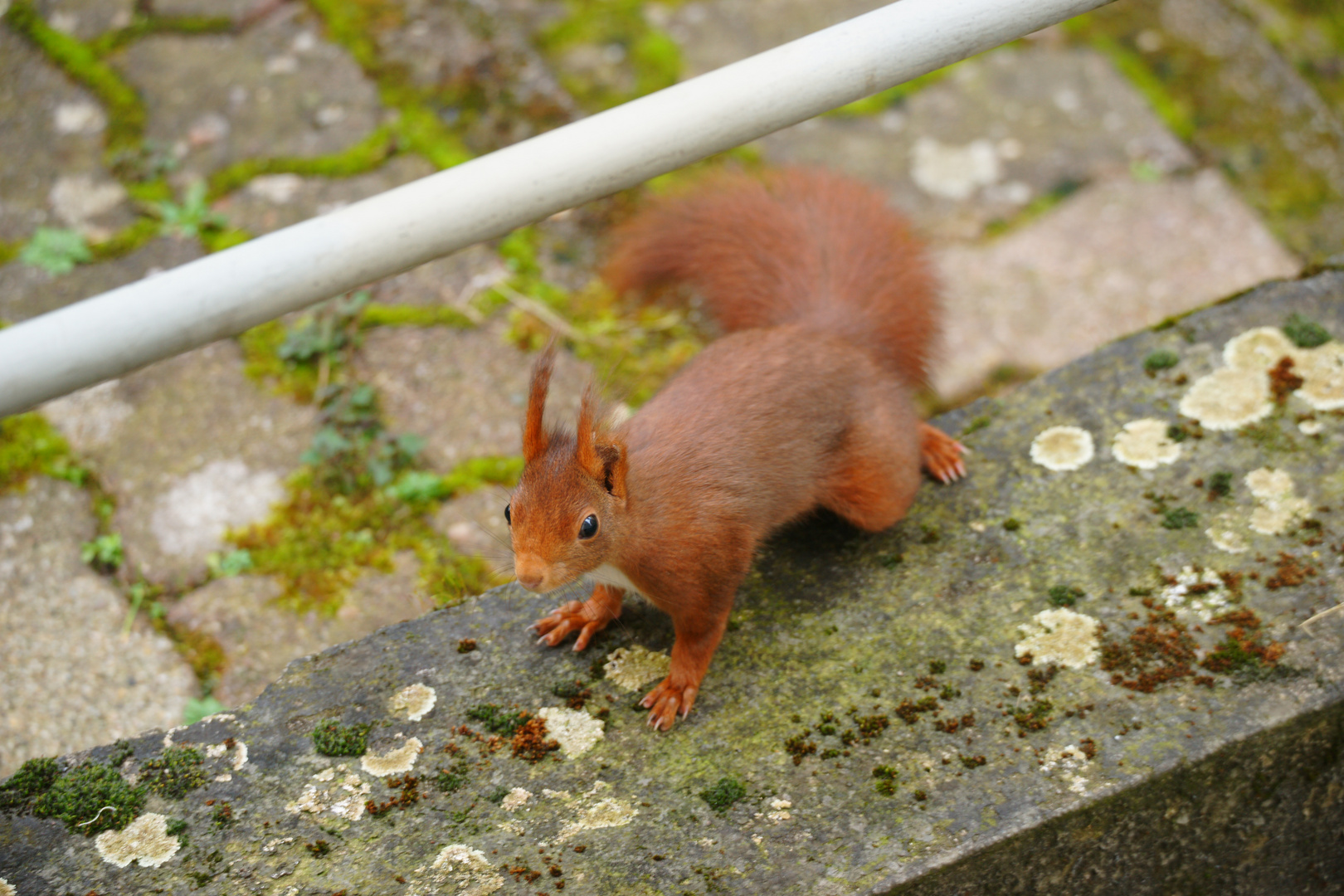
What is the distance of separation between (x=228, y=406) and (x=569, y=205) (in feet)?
6.61

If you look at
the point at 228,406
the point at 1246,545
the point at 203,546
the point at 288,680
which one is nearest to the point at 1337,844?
the point at 1246,545

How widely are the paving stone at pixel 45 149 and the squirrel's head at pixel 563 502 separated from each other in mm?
2298

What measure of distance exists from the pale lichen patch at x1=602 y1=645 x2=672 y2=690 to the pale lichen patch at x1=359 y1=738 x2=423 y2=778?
1.22 ft

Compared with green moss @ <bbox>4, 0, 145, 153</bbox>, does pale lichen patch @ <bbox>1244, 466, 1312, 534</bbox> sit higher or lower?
lower

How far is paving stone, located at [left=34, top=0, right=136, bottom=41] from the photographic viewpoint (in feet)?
13.0

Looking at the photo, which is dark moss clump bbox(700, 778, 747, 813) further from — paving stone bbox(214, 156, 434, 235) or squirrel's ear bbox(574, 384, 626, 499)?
paving stone bbox(214, 156, 434, 235)

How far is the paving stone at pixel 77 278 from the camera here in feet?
11.0

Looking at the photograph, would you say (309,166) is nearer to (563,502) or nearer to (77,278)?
(77,278)

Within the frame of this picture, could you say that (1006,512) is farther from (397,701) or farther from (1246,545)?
(397,701)

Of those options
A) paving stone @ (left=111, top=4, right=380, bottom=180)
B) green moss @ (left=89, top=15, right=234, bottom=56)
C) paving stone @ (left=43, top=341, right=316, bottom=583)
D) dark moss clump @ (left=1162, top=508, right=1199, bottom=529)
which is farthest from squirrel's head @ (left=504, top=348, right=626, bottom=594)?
green moss @ (left=89, top=15, right=234, bottom=56)

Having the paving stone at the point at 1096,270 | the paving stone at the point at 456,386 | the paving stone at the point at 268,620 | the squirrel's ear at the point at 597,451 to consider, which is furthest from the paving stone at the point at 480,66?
the squirrel's ear at the point at 597,451

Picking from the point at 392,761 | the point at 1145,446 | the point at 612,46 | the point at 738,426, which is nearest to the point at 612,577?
the point at 738,426

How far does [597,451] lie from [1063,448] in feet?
3.45

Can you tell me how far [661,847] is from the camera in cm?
178
